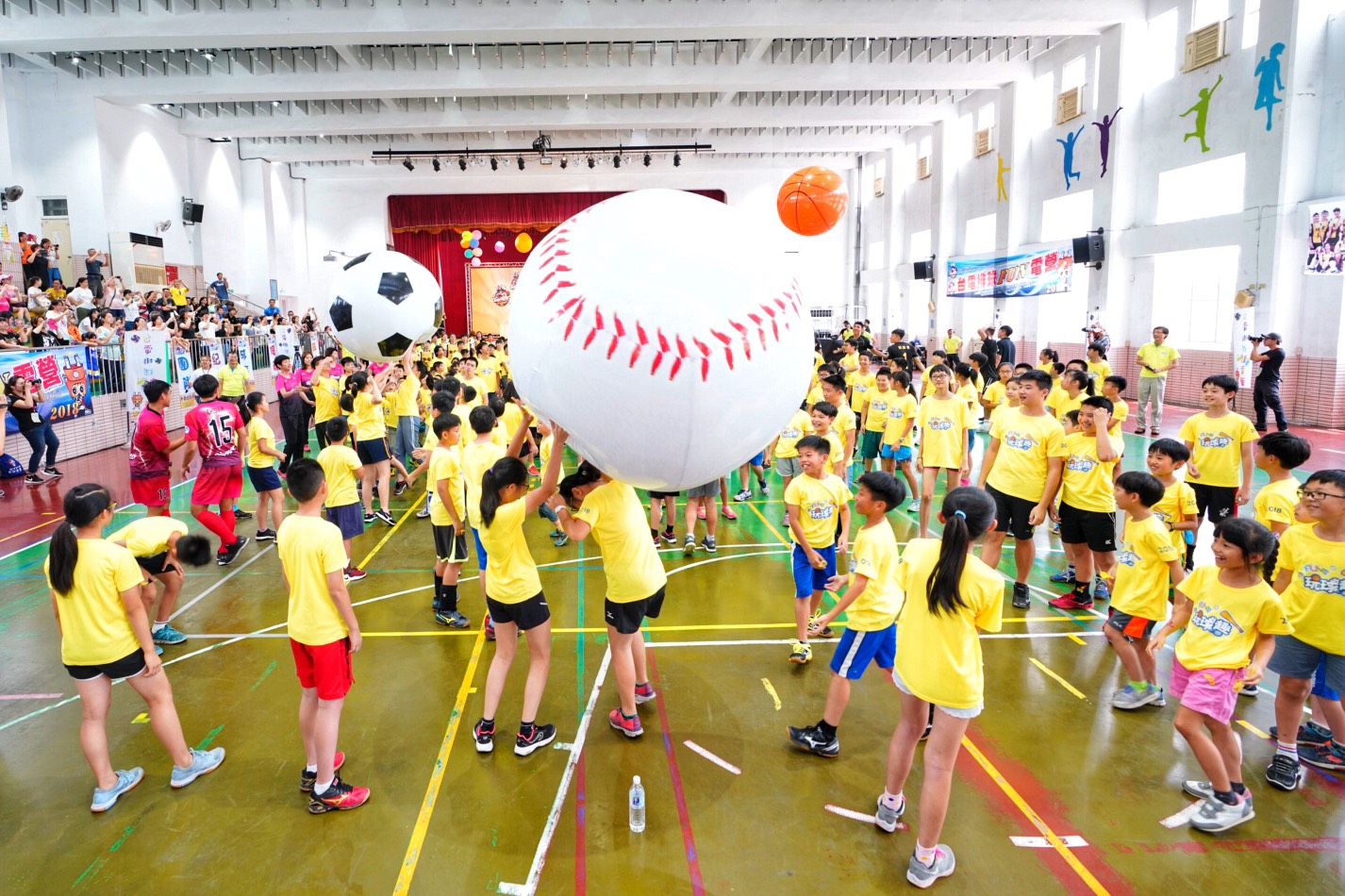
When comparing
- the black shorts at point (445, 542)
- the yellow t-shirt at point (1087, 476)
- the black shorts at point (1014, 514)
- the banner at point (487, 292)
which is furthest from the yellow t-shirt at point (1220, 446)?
the banner at point (487, 292)

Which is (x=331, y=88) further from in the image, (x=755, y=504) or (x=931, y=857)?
(x=931, y=857)

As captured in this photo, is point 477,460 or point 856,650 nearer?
point 856,650

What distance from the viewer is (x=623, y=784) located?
372 cm

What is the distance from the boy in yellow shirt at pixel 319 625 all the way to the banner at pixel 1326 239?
49.3ft

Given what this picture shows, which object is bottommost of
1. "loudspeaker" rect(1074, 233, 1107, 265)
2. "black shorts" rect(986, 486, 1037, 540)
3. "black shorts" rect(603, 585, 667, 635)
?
"black shorts" rect(603, 585, 667, 635)

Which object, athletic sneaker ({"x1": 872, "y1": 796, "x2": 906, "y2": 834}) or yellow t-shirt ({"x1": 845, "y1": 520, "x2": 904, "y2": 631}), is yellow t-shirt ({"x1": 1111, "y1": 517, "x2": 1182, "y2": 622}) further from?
athletic sneaker ({"x1": 872, "y1": 796, "x2": 906, "y2": 834})

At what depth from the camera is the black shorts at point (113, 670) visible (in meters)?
3.42

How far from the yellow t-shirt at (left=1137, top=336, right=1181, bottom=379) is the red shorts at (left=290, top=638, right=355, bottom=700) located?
12721 mm

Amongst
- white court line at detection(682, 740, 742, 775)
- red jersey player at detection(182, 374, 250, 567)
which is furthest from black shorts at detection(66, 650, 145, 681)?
red jersey player at detection(182, 374, 250, 567)

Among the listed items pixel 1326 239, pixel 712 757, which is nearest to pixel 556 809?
pixel 712 757

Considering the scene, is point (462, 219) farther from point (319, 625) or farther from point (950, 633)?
point (950, 633)

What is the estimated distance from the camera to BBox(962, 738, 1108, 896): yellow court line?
3064mm

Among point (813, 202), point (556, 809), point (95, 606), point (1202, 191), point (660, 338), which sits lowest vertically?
point (556, 809)

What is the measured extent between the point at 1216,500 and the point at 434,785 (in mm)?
5783
